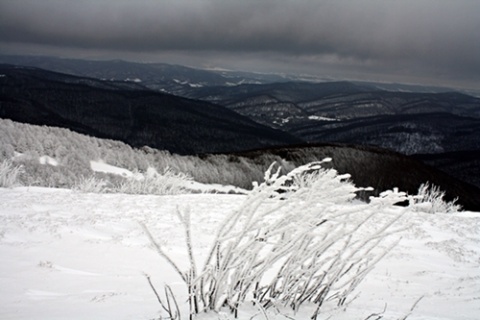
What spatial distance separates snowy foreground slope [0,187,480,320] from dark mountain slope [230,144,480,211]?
4048cm

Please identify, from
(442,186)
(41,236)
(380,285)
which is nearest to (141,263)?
(41,236)

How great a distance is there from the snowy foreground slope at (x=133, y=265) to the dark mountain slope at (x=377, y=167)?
40.5m

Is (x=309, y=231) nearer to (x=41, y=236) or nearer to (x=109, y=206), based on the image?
(x=41, y=236)

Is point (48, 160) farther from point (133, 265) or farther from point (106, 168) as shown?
point (133, 265)

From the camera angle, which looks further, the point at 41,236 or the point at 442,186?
the point at 442,186

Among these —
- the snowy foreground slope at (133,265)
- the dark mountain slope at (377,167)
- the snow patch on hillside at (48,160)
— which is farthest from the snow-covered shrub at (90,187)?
the dark mountain slope at (377,167)

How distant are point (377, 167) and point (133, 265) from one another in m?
55.8

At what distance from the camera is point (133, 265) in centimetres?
521

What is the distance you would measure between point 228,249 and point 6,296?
2.07 meters

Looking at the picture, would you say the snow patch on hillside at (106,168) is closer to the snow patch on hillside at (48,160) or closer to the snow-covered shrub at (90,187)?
the snow patch on hillside at (48,160)

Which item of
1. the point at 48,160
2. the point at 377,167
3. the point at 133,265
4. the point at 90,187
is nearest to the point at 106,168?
the point at 48,160

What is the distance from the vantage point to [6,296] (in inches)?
126

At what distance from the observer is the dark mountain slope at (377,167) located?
52.6 metres

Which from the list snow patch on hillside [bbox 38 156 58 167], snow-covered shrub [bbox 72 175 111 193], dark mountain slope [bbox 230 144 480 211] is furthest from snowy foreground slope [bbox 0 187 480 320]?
dark mountain slope [bbox 230 144 480 211]
